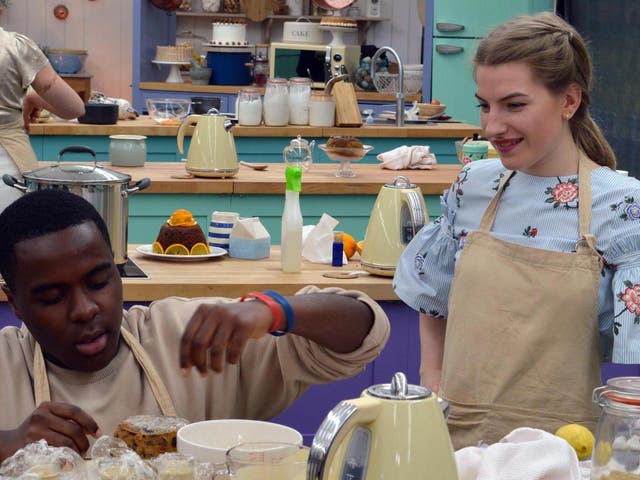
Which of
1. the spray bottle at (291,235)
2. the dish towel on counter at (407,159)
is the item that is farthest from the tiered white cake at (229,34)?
the spray bottle at (291,235)

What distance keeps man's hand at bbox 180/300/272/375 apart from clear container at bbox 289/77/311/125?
14.7 feet

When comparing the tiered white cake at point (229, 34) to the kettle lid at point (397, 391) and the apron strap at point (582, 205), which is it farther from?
the kettle lid at point (397, 391)

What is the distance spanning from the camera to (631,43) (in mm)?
6129

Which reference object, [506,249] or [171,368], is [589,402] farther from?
[171,368]

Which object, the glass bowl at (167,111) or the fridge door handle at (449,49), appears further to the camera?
the fridge door handle at (449,49)

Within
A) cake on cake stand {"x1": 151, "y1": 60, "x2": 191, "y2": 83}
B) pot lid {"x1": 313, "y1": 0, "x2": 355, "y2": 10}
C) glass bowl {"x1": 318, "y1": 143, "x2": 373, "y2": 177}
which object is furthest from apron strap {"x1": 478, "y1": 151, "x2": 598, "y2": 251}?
pot lid {"x1": 313, "y1": 0, "x2": 355, "y2": 10}

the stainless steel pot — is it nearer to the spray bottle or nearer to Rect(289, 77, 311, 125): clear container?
the spray bottle

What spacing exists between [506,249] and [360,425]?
1.14 m

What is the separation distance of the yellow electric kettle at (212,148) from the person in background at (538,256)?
2.13 metres

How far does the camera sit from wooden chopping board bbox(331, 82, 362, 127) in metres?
6.04

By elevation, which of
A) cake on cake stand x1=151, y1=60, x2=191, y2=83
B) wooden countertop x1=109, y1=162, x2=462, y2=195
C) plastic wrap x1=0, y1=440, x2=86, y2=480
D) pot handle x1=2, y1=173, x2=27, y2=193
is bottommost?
plastic wrap x1=0, y1=440, x2=86, y2=480

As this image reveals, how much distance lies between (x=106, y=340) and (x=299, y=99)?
13.8ft

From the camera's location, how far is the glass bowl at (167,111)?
5961 mm

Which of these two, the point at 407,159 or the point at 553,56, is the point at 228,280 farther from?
the point at 407,159
